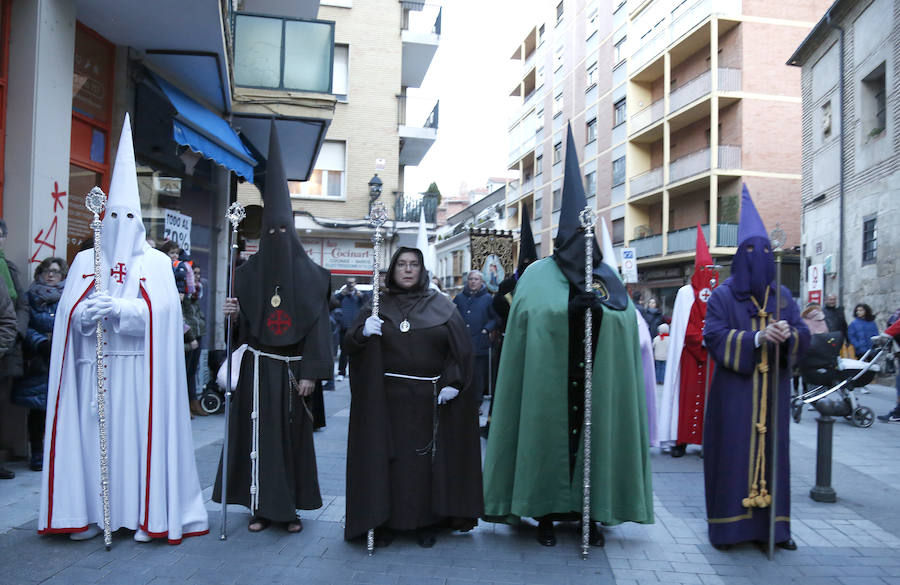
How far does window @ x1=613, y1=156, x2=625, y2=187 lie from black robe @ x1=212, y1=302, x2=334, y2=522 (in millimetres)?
34159

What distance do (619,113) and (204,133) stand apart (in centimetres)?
3186

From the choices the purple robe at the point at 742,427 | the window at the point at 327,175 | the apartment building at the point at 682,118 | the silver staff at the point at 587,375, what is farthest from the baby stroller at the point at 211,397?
the apartment building at the point at 682,118

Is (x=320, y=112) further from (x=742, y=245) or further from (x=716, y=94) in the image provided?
(x=716, y=94)

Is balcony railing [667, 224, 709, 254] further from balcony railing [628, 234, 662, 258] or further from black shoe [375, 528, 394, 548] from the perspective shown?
black shoe [375, 528, 394, 548]

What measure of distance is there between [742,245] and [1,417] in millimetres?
6642

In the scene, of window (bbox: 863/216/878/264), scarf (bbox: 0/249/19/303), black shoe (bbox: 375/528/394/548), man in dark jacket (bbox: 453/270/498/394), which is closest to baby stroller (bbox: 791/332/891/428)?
man in dark jacket (bbox: 453/270/498/394)

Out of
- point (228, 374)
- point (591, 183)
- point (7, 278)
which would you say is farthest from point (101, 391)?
point (591, 183)

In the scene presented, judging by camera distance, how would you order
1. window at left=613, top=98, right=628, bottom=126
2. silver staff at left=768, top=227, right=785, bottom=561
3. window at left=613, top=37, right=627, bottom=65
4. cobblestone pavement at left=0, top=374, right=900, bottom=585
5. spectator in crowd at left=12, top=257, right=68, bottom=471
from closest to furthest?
A: cobblestone pavement at left=0, top=374, right=900, bottom=585 → silver staff at left=768, top=227, right=785, bottom=561 → spectator in crowd at left=12, top=257, right=68, bottom=471 → window at left=613, top=37, right=627, bottom=65 → window at left=613, top=98, right=628, bottom=126

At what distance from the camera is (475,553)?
A: 4.86 meters

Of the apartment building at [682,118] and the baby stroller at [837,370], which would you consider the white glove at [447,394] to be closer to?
the baby stroller at [837,370]

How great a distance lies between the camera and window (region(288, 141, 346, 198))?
2356cm

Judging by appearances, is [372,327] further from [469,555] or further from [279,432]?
[469,555]

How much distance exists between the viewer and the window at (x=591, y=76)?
41625 mm

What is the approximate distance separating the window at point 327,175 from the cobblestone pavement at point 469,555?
1800cm
